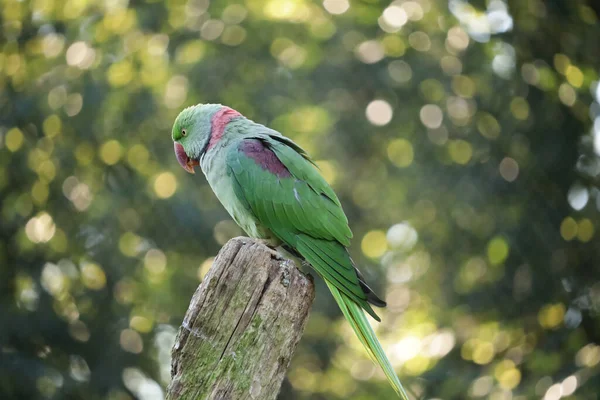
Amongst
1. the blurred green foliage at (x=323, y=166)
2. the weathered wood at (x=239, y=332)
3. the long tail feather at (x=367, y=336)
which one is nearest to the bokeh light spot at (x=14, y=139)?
the blurred green foliage at (x=323, y=166)

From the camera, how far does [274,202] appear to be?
441 cm

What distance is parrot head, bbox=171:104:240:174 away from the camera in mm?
5008

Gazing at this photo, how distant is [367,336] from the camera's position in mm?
3660

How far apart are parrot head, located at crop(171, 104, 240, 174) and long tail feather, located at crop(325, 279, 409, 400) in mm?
1521

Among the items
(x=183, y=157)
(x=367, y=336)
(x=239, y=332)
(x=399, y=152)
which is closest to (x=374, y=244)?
(x=399, y=152)

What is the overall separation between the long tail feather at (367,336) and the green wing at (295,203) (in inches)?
7.7

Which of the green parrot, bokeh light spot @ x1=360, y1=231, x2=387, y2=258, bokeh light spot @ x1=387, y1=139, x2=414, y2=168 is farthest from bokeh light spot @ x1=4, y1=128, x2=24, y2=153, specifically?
bokeh light spot @ x1=360, y1=231, x2=387, y2=258

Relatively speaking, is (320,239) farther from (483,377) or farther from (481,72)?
(481,72)

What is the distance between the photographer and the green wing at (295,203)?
4211mm

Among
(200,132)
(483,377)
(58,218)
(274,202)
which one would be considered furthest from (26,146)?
(483,377)

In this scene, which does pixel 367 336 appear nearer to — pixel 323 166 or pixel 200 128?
pixel 200 128

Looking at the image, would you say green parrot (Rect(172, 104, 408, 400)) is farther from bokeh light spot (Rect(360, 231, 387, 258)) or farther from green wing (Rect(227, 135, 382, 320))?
bokeh light spot (Rect(360, 231, 387, 258))

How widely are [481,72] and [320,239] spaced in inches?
187

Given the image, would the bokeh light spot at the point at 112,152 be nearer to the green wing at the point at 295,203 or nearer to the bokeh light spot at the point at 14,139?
the bokeh light spot at the point at 14,139
